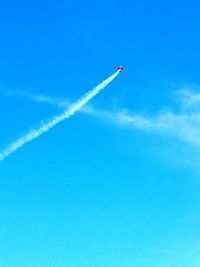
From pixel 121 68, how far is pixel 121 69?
54 centimetres

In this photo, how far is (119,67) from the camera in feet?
316

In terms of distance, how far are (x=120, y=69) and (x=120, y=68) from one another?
0.55 metres

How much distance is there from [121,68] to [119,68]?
1.24 m

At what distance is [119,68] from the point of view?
96.4 metres

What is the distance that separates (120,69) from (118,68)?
1.33m

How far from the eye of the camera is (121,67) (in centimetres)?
9638

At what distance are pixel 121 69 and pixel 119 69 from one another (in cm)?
133

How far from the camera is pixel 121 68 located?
96688 millimetres

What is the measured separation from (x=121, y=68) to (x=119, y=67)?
1.37 m

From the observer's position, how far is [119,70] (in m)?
96.1

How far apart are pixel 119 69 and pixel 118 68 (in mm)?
808

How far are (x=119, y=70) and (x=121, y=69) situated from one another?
1.74 meters

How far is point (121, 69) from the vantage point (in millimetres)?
96875
